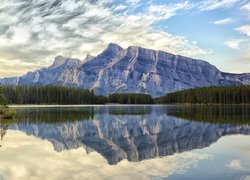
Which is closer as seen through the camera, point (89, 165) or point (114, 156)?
point (89, 165)

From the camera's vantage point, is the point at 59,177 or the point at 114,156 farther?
the point at 114,156

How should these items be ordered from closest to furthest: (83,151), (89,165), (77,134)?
(89,165) → (83,151) → (77,134)

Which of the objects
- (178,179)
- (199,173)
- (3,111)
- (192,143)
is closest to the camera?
(178,179)

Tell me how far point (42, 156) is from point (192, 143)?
1378cm

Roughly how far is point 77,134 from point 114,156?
1451 cm

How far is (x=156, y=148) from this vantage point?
28.0 meters

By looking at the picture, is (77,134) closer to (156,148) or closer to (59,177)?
(156,148)

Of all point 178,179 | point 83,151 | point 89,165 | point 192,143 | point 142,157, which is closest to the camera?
point 178,179

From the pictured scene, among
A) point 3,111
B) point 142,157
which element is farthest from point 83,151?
point 3,111

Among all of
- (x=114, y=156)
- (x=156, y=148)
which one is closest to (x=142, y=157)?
(x=114, y=156)

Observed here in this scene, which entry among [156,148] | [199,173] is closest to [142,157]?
[156,148]

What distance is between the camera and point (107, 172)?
62.0 feet

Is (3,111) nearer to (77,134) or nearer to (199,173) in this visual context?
(77,134)

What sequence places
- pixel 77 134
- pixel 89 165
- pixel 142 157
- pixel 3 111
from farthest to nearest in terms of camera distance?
pixel 3 111
pixel 77 134
pixel 142 157
pixel 89 165
